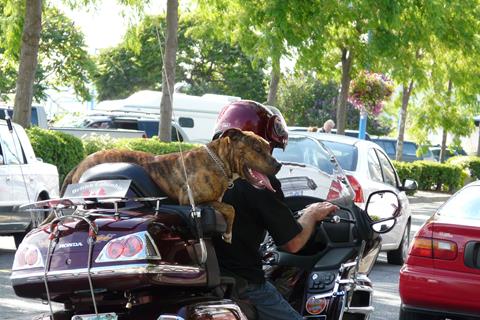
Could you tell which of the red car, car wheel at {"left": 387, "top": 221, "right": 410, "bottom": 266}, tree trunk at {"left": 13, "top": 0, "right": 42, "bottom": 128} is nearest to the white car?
tree trunk at {"left": 13, "top": 0, "right": 42, "bottom": 128}

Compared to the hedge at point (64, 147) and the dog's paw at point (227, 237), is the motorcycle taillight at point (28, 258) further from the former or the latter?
the hedge at point (64, 147)

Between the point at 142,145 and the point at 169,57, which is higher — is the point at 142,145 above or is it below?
below

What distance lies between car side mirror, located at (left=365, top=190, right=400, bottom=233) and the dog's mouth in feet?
3.78

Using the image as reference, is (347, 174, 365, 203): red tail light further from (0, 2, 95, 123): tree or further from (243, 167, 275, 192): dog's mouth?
(0, 2, 95, 123): tree

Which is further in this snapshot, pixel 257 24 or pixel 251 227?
pixel 257 24

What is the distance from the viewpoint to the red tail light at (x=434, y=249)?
27.9 feet

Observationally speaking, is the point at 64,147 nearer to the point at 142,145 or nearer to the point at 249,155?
the point at 142,145

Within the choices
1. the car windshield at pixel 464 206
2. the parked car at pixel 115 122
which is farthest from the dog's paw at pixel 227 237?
the parked car at pixel 115 122

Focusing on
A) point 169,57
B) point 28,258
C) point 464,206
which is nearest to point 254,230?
point 28,258

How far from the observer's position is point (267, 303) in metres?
4.89

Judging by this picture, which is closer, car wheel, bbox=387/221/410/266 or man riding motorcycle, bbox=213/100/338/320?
man riding motorcycle, bbox=213/100/338/320

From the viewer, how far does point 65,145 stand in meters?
19.2

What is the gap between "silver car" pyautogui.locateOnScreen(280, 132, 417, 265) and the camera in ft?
46.1

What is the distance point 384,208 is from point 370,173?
336 inches
